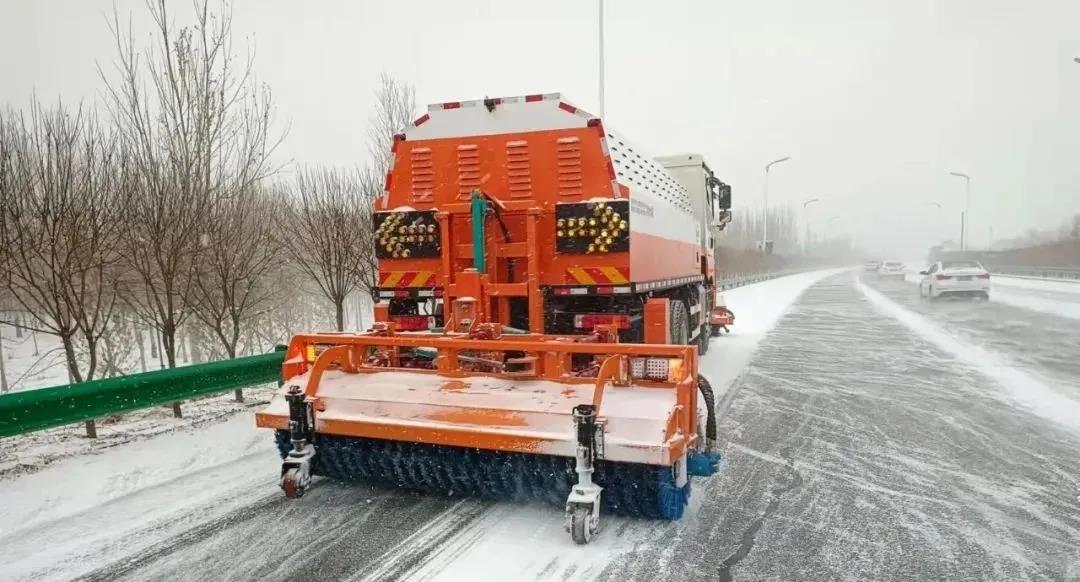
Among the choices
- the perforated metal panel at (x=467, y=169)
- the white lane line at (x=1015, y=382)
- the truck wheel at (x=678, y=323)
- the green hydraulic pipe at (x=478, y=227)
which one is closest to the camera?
the green hydraulic pipe at (x=478, y=227)

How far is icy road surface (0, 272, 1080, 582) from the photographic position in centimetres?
343

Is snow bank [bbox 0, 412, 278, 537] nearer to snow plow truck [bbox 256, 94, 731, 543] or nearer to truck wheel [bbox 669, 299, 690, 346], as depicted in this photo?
snow plow truck [bbox 256, 94, 731, 543]

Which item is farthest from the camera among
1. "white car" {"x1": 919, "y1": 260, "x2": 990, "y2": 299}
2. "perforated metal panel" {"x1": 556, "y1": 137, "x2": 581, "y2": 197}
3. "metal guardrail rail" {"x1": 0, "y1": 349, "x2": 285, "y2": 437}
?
"white car" {"x1": 919, "y1": 260, "x2": 990, "y2": 299}

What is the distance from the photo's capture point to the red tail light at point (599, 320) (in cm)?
589

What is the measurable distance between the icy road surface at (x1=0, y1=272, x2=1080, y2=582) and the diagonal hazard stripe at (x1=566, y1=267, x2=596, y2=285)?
190 centimetres

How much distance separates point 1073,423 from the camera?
20.9 feet

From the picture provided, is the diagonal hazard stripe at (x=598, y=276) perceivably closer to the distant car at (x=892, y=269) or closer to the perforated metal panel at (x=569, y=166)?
the perforated metal panel at (x=569, y=166)

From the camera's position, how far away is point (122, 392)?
5230 millimetres

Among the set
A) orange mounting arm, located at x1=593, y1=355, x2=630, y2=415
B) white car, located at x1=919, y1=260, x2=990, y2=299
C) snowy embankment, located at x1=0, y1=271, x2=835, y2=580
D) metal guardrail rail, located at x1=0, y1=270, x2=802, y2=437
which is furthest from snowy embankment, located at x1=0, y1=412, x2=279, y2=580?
white car, located at x1=919, y1=260, x2=990, y2=299

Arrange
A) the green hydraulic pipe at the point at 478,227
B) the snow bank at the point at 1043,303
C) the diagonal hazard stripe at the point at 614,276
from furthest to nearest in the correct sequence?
the snow bank at the point at 1043,303, the diagonal hazard stripe at the point at 614,276, the green hydraulic pipe at the point at 478,227

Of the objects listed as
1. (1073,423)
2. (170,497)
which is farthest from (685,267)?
(170,497)

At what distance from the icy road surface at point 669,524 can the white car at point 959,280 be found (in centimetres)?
1905

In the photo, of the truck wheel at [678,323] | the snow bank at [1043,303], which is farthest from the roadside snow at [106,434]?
the snow bank at [1043,303]

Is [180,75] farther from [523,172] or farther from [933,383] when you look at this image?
[933,383]
